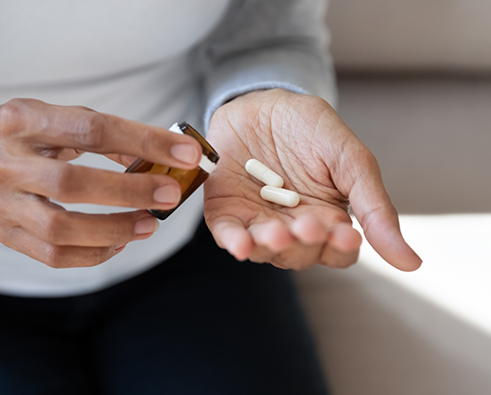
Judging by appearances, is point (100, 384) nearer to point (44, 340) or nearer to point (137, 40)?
point (44, 340)

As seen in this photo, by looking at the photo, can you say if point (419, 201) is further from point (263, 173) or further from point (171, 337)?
point (171, 337)

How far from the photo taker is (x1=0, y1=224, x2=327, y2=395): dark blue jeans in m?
0.85

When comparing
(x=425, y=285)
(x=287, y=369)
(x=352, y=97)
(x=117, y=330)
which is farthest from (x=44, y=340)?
(x=352, y=97)

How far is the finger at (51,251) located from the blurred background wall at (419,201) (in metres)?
0.61

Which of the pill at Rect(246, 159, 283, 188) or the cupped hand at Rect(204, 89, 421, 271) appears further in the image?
the pill at Rect(246, 159, 283, 188)

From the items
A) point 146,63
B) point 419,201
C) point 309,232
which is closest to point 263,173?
point 309,232

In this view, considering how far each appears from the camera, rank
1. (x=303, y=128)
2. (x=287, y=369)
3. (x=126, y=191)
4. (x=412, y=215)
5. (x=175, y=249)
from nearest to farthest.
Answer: (x=126, y=191), (x=303, y=128), (x=287, y=369), (x=175, y=249), (x=412, y=215)

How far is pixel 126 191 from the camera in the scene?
1.71 ft

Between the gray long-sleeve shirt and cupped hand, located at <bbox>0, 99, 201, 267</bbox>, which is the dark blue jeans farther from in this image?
cupped hand, located at <bbox>0, 99, 201, 267</bbox>

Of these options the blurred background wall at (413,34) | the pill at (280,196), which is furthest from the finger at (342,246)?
the blurred background wall at (413,34)

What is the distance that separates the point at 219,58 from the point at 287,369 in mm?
772

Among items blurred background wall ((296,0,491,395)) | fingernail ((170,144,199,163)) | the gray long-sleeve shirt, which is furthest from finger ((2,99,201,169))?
blurred background wall ((296,0,491,395))

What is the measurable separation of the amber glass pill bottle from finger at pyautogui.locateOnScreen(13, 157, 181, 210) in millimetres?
77

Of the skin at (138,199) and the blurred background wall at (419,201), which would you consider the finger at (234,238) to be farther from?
the blurred background wall at (419,201)
